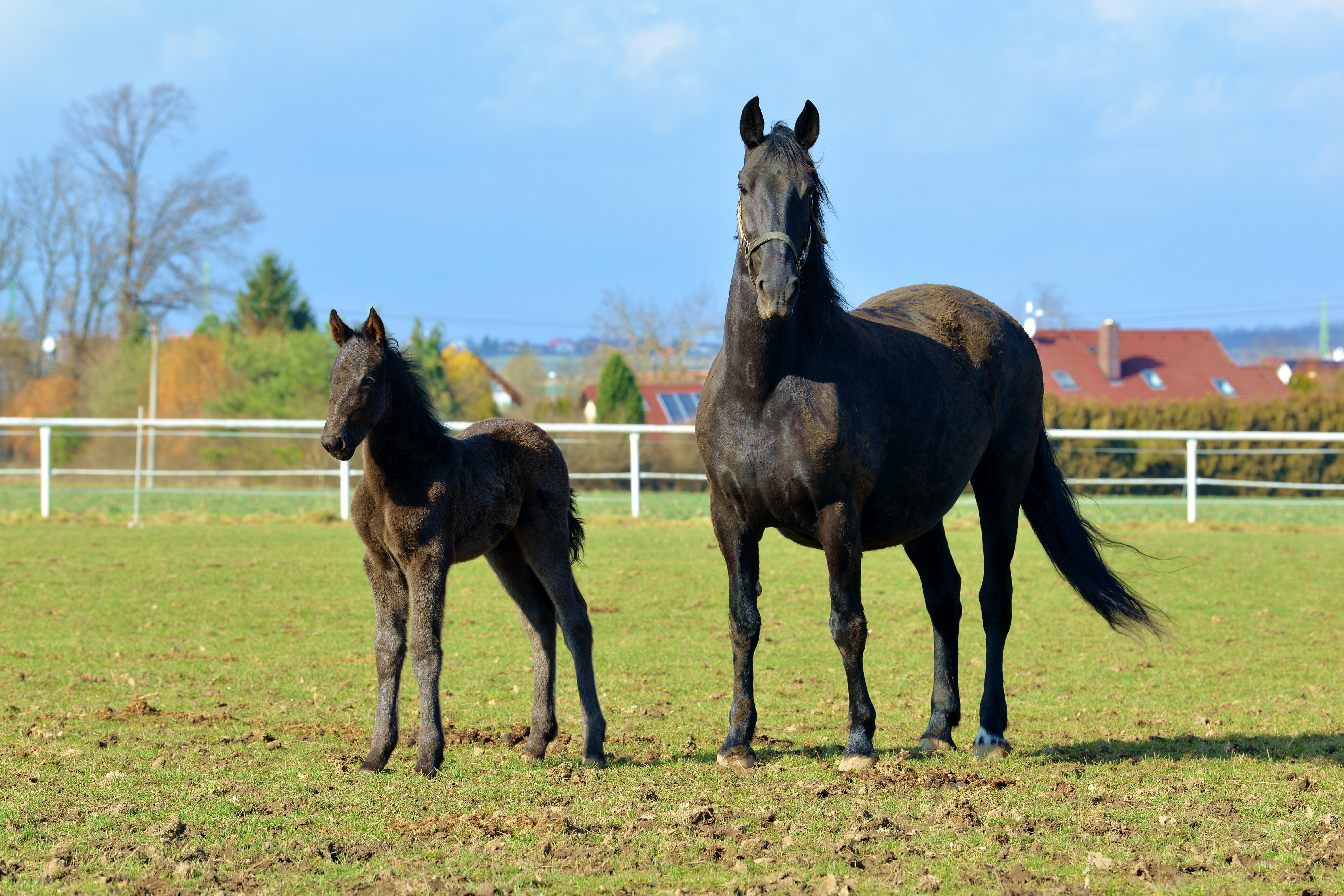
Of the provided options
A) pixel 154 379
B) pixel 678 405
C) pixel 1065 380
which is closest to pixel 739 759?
pixel 154 379

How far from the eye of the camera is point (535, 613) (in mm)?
6000

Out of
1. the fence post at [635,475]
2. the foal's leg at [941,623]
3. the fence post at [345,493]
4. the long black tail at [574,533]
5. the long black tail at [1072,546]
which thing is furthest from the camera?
the fence post at [635,475]

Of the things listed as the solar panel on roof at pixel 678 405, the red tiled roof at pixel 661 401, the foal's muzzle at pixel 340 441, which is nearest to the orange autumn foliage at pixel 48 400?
the red tiled roof at pixel 661 401

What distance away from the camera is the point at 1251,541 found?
1628 centimetres

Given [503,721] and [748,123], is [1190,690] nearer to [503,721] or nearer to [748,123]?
[503,721]

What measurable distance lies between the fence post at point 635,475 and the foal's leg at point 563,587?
12651 mm

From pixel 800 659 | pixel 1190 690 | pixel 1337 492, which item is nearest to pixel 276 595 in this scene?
pixel 800 659

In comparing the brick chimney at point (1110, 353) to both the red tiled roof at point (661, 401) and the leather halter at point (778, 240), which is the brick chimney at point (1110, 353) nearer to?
the red tiled roof at point (661, 401)

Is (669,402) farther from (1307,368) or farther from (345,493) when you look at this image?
(1307,368)

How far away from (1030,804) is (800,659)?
13.0 ft

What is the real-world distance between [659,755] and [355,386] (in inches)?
87.8

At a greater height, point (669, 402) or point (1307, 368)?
point (1307, 368)

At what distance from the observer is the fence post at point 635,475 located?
742 inches

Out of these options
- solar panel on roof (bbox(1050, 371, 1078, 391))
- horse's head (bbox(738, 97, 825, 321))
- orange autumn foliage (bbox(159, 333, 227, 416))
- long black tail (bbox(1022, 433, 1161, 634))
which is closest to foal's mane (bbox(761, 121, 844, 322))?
horse's head (bbox(738, 97, 825, 321))
